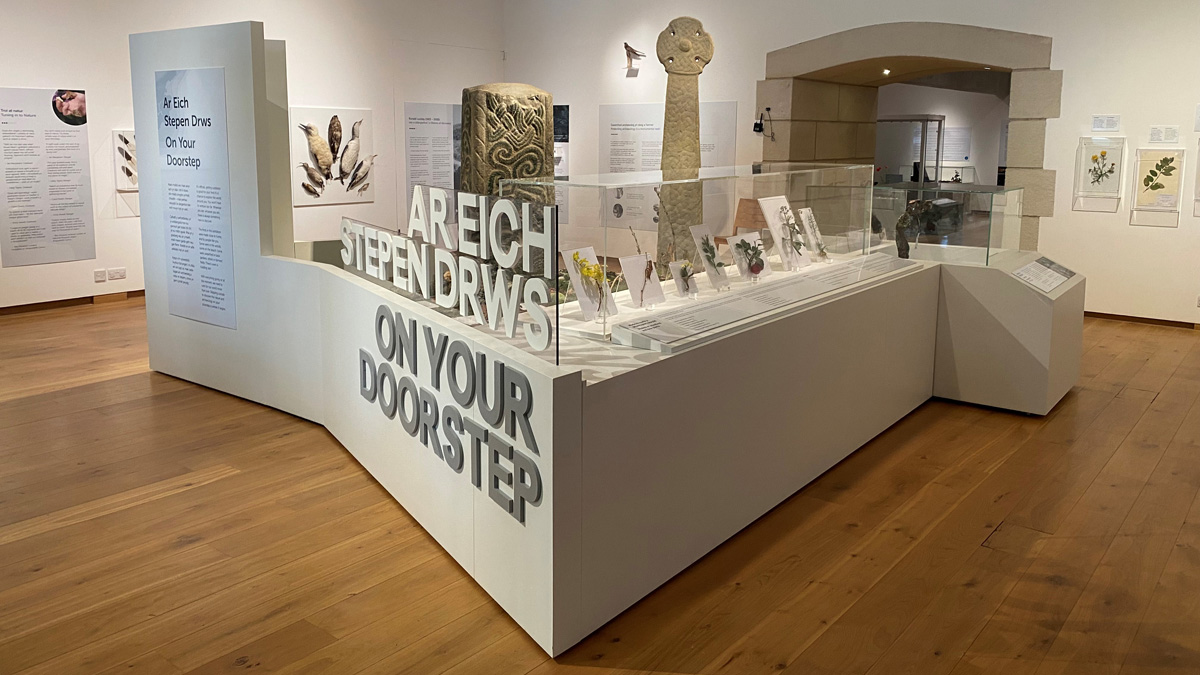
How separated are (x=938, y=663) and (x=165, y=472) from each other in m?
3.41

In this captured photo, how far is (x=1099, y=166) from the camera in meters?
7.80

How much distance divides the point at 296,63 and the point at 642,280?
291 inches

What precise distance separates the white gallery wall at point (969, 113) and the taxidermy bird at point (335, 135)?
7.83 m

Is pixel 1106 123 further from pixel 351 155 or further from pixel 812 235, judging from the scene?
pixel 351 155

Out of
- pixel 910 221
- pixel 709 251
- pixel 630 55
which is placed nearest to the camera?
pixel 709 251

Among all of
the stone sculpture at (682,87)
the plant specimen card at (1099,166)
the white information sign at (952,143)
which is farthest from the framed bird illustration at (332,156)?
the white information sign at (952,143)

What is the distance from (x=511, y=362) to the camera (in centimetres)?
282

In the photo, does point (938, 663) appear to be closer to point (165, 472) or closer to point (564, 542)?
point (564, 542)

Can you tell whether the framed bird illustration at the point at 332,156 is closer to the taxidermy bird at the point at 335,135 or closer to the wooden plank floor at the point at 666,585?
the taxidermy bird at the point at 335,135

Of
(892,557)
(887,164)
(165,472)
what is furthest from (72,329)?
(887,164)

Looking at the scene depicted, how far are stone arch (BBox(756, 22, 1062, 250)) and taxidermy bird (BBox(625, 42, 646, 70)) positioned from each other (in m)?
1.74

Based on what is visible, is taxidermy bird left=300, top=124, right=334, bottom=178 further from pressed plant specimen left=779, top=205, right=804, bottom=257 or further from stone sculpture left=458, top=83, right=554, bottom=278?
pressed plant specimen left=779, top=205, right=804, bottom=257

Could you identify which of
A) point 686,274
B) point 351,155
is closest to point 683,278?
point 686,274

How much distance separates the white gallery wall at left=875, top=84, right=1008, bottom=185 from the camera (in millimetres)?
13258
